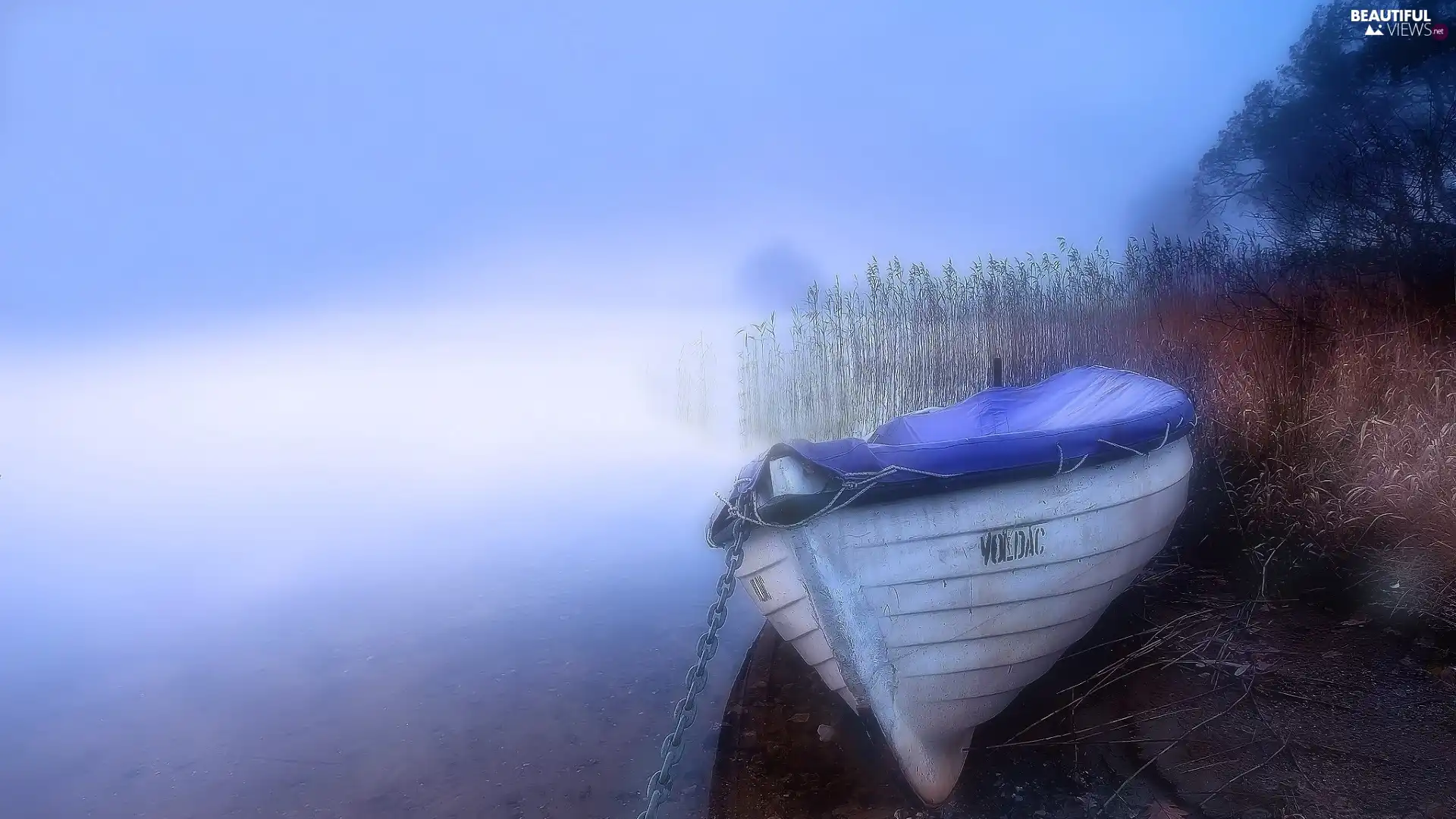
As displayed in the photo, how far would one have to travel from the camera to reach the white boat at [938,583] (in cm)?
222

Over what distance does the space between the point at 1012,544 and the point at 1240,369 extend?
10.7 feet

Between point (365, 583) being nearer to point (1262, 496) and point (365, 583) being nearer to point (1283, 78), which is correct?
point (1262, 496)

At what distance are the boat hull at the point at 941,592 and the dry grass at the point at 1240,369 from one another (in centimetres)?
155

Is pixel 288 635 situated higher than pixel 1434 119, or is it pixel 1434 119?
pixel 1434 119

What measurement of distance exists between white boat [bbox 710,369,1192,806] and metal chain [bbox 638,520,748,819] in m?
0.07

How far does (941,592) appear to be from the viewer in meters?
2.29

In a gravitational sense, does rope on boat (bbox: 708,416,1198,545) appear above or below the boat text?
above

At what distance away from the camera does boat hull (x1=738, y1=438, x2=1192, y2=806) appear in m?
2.23

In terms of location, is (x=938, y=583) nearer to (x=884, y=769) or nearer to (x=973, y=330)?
(x=884, y=769)

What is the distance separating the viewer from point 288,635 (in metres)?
4.93

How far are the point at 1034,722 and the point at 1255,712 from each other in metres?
0.73

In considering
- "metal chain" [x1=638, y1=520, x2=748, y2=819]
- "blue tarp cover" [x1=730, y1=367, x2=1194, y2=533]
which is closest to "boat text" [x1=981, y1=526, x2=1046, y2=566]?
"blue tarp cover" [x1=730, y1=367, x2=1194, y2=533]

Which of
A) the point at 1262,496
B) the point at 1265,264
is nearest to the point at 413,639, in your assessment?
the point at 1262,496

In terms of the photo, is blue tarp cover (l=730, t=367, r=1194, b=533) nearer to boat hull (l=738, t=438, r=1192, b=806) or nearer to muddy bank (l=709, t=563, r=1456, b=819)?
boat hull (l=738, t=438, r=1192, b=806)
